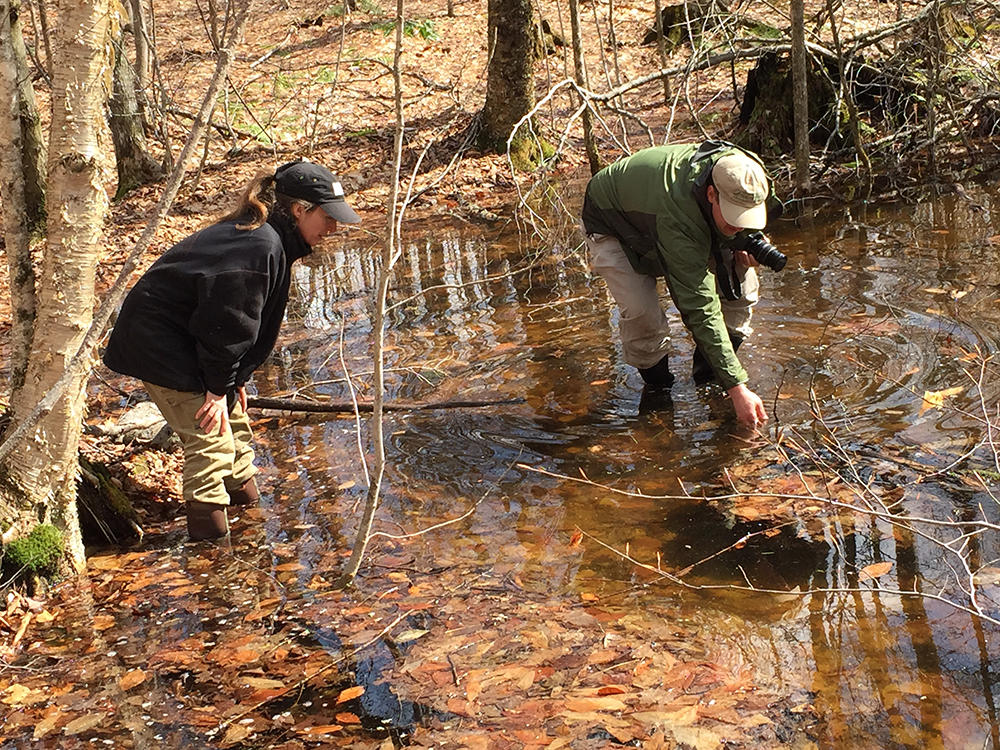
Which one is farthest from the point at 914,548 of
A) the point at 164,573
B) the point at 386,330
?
the point at 386,330

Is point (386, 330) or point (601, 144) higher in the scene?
point (601, 144)

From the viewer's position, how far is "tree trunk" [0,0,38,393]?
13.9 ft

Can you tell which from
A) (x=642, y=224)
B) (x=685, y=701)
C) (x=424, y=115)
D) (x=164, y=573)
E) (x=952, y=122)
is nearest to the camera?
(x=685, y=701)

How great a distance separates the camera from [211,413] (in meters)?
4.60

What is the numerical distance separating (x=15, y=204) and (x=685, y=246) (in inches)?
125

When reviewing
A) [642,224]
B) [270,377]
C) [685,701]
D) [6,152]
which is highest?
[6,152]

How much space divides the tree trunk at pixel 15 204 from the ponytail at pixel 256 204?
0.89m

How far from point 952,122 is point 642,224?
590 centimetres

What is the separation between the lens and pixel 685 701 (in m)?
3.26


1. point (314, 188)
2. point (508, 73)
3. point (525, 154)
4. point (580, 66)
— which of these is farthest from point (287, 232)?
point (508, 73)

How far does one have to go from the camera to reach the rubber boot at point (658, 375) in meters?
6.01

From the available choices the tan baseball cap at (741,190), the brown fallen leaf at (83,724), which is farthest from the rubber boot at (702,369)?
the brown fallen leaf at (83,724)

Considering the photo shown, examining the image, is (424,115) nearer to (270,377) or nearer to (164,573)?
(270,377)

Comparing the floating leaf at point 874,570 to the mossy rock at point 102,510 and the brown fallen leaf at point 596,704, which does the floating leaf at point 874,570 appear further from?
the mossy rock at point 102,510
